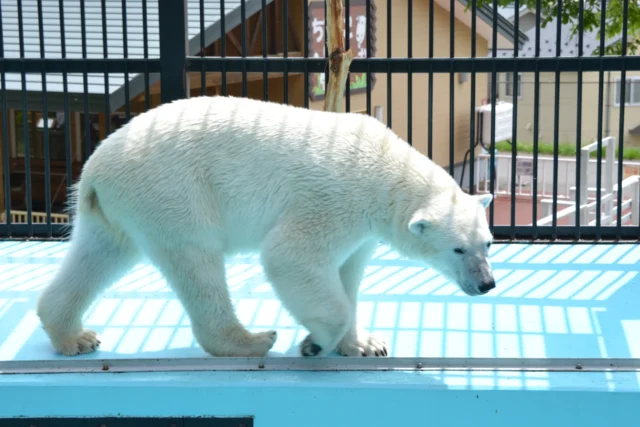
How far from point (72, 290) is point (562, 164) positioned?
718 inches

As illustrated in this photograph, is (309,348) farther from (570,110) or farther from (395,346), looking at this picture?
(570,110)

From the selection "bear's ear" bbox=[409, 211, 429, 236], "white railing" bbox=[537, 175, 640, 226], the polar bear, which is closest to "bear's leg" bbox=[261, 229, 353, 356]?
the polar bear

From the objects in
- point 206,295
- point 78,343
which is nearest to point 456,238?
point 206,295

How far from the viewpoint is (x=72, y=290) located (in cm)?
383

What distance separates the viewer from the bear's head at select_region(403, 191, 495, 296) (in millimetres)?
3500

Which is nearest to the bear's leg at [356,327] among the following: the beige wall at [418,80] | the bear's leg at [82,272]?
the bear's leg at [82,272]

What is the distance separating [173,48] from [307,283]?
7.84ft

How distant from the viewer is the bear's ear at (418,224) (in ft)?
11.4

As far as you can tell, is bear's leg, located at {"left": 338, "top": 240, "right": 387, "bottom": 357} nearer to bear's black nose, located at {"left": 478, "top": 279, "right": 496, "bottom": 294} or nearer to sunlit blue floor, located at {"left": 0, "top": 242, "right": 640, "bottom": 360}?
sunlit blue floor, located at {"left": 0, "top": 242, "right": 640, "bottom": 360}

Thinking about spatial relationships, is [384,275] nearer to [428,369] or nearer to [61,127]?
[428,369]

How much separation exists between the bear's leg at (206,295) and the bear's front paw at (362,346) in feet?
1.23

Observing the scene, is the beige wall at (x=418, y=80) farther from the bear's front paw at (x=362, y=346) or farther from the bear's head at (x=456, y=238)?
the bear's head at (x=456, y=238)

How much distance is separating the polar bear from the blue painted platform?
228 millimetres

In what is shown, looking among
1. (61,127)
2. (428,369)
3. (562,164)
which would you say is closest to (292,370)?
(428,369)
